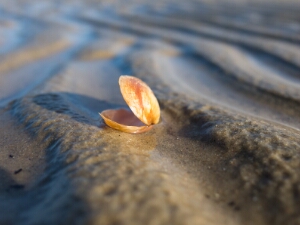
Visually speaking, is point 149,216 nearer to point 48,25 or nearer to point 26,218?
point 26,218

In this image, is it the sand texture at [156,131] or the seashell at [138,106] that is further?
the seashell at [138,106]

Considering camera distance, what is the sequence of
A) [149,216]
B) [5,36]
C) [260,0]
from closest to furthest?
1. [149,216]
2. [5,36]
3. [260,0]

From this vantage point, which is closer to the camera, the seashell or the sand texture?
the sand texture

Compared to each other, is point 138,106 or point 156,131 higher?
point 138,106

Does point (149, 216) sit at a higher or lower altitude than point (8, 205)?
higher

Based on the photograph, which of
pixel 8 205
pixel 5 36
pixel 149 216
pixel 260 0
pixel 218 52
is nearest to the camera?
pixel 149 216

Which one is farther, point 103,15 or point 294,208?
point 103,15

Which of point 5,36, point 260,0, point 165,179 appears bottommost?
point 5,36

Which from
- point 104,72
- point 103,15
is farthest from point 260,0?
point 104,72
